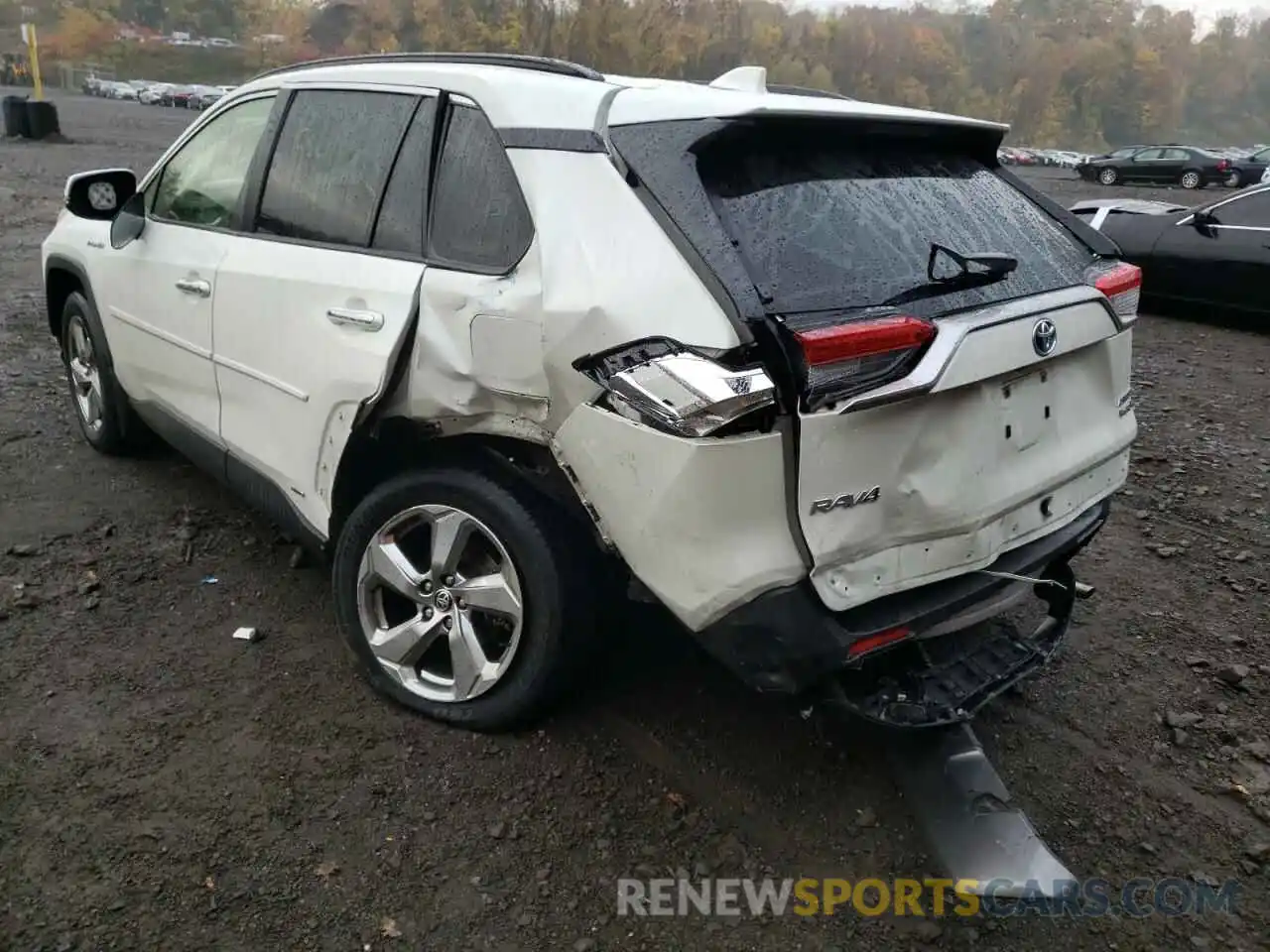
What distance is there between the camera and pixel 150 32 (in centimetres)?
11731

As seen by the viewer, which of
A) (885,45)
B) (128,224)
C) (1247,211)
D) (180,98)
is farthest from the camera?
(885,45)

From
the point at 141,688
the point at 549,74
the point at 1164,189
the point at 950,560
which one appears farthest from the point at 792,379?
the point at 1164,189

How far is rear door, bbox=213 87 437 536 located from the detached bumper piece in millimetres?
1503

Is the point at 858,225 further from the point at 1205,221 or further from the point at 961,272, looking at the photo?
the point at 1205,221

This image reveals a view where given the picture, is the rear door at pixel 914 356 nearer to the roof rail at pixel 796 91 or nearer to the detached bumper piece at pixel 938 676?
the detached bumper piece at pixel 938 676

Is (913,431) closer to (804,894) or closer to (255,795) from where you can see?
(804,894)

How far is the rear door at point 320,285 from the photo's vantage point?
2832 millimetres

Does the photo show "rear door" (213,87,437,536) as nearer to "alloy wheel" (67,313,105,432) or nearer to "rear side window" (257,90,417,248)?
"rear side window" (257,90,417,248)

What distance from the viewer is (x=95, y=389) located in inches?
186

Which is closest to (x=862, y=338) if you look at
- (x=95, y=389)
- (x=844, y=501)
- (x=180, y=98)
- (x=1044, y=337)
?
(x=844, y=501)

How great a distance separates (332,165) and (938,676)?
2.35 m

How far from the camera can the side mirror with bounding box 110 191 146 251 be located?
3.92 meters

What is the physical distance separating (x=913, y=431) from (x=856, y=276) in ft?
1.28

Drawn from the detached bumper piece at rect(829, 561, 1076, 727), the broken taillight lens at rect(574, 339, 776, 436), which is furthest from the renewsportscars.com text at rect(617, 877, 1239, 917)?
the broken taillight lens at rect(574, 339, 776, 436)
